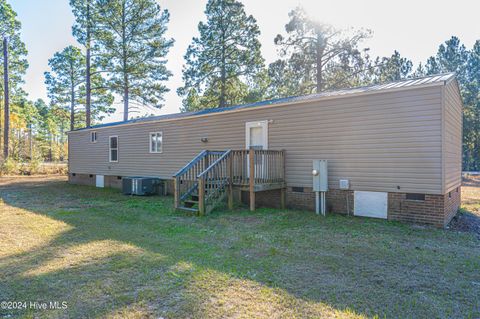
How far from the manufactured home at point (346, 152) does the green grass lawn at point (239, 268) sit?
2.51 feet

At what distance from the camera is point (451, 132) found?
278 inches

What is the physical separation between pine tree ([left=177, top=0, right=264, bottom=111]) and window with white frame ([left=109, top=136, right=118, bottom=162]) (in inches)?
338

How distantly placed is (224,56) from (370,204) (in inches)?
625

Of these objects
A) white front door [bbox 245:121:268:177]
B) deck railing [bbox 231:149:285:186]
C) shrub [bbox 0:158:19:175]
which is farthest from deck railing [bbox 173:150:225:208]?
shrub [bbox 0:158:19:175]

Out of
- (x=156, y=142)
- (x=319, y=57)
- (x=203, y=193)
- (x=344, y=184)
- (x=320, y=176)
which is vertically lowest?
(x=203, y=193)

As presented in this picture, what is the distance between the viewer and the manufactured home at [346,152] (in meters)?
6.10

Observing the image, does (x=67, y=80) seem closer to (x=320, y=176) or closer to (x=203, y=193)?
(x=203, y=193)

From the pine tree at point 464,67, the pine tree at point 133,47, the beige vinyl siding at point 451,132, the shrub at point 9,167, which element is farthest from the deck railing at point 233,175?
the pine tree at point 464,67

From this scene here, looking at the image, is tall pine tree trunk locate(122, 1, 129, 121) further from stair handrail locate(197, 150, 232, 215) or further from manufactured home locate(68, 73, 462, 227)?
stair handrail locate(197, 150, 232, 215)

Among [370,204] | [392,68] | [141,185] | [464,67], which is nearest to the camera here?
[370,204]

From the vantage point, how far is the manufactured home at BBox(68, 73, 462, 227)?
20.0 ft

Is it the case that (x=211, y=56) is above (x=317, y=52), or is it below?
above

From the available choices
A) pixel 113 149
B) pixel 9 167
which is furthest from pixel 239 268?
pixel 9 167

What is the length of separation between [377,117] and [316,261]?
414 cm
